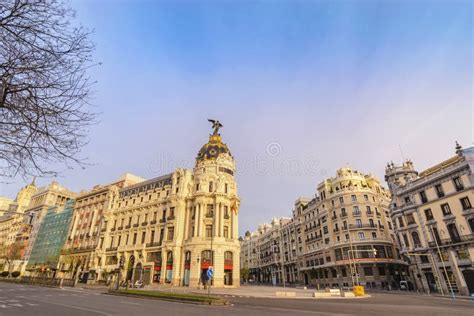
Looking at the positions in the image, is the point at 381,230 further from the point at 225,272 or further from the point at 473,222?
the point at 225,272

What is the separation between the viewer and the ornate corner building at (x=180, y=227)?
137 feet

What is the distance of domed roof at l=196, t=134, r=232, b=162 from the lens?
2041 inches

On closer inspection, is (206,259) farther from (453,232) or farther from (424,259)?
(453,232)

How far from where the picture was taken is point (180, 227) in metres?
45.4

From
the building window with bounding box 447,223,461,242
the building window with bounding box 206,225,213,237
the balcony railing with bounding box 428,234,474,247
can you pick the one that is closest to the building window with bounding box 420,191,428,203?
the building window with bounding box 447,223,461,242

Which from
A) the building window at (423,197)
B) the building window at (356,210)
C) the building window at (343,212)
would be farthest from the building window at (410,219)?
the building window at (343,212)

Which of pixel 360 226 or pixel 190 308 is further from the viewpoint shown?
pixel 360 226

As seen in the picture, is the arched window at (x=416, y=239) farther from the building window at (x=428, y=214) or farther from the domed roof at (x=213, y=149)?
the domed roof at (x=213, y=149)

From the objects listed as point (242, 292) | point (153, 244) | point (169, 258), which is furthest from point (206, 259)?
point (153, 244)

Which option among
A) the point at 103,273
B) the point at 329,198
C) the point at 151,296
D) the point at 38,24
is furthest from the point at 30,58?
the point at 329,198

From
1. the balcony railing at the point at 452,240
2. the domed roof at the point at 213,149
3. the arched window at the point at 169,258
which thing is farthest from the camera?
the domed roof at the point at 213,149

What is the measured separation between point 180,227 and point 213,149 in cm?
1679

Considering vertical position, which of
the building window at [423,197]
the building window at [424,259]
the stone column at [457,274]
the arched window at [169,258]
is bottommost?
the stone column at [457,274]

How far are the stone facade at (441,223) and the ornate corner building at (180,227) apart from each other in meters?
27.3
